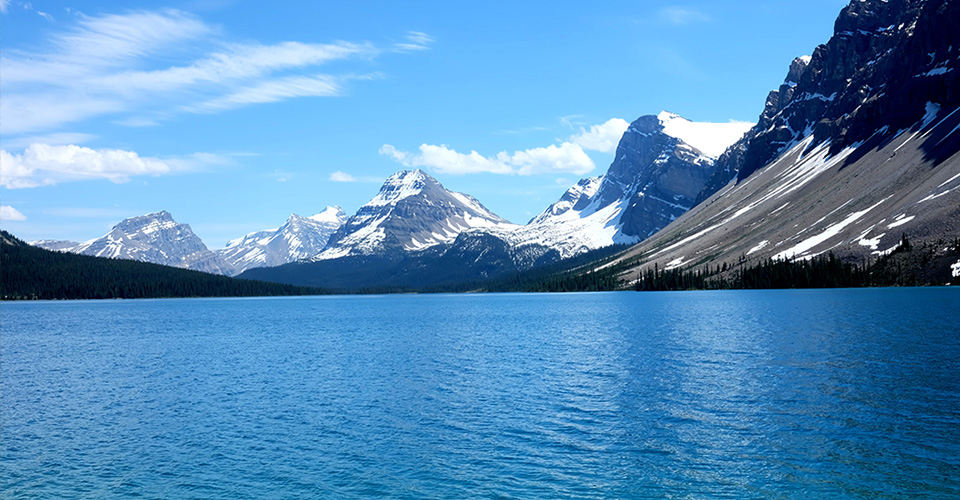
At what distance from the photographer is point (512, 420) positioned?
42.5 meters

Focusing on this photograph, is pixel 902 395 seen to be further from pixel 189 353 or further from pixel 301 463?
pixel 189 353

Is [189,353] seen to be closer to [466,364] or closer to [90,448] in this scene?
[466,364]

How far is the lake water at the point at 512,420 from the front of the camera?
3127 cm

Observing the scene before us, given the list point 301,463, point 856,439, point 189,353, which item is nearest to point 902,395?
point 856,439

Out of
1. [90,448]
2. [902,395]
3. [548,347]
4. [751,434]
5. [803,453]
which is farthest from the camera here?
[548,347]

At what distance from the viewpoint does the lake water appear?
31266 millimetres

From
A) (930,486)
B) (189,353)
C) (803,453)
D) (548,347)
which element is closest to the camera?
(930,486)

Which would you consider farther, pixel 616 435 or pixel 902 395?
pixel 902 395

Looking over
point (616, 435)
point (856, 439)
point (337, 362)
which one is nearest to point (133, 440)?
point (616, 435)

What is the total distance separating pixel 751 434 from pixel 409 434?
1946 centimetres

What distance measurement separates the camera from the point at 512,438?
3809 centimetres

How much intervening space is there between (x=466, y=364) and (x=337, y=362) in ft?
51.3

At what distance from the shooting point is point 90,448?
130 ft

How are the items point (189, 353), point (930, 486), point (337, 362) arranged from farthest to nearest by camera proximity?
1. point (189, 353)
2. point (337, 362)
3. point (930, 486)
